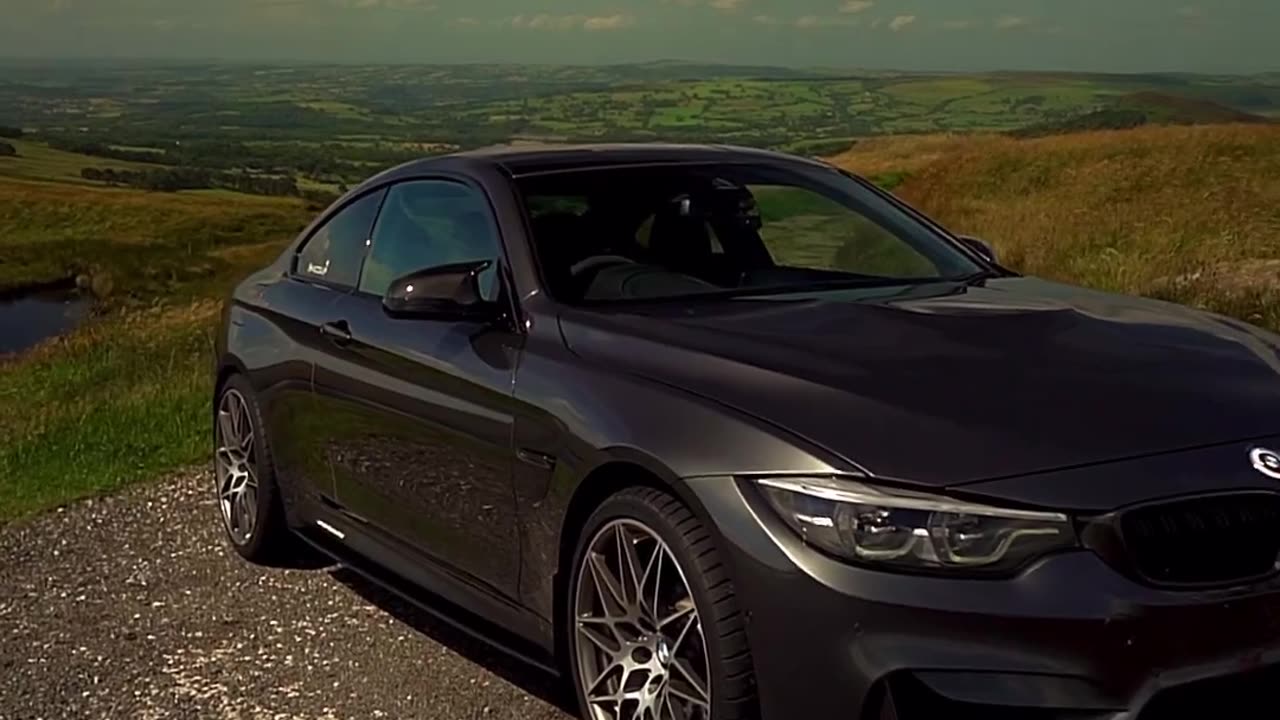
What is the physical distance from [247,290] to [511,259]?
211 centimetres

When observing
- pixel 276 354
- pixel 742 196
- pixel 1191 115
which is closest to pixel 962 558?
pixel 742 196

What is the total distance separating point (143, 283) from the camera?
5559 centimetres

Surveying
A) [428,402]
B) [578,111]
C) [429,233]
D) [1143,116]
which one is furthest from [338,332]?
[578,111]

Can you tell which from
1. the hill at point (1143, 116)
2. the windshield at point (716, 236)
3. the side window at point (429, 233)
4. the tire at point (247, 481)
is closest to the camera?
the windshield at point (716, 236)

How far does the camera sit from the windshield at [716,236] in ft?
15.3

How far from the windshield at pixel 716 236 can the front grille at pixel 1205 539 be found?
5.60 ft

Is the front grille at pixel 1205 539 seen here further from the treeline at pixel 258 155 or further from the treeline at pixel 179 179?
the treeline at pixel 179 179

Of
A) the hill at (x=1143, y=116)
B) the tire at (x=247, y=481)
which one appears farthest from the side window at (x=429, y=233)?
the hill at (x=1143, y=116)

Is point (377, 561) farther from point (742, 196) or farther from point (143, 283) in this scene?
point (143, 283)

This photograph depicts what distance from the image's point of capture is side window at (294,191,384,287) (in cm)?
557

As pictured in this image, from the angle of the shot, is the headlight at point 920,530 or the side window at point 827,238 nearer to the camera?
the headlight at point 920,530

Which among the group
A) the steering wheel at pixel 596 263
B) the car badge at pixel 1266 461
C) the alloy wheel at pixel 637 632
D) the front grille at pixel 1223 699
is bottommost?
the alloy wheel at pixel 637 632

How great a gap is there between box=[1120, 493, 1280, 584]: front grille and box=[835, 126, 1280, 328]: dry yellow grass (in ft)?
23.6

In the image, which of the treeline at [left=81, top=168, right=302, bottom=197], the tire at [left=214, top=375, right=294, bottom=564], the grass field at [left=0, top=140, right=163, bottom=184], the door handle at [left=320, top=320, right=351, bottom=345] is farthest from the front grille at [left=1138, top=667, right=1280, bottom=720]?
the grass field at [left=0, top=140, right=163, bottom=184]
